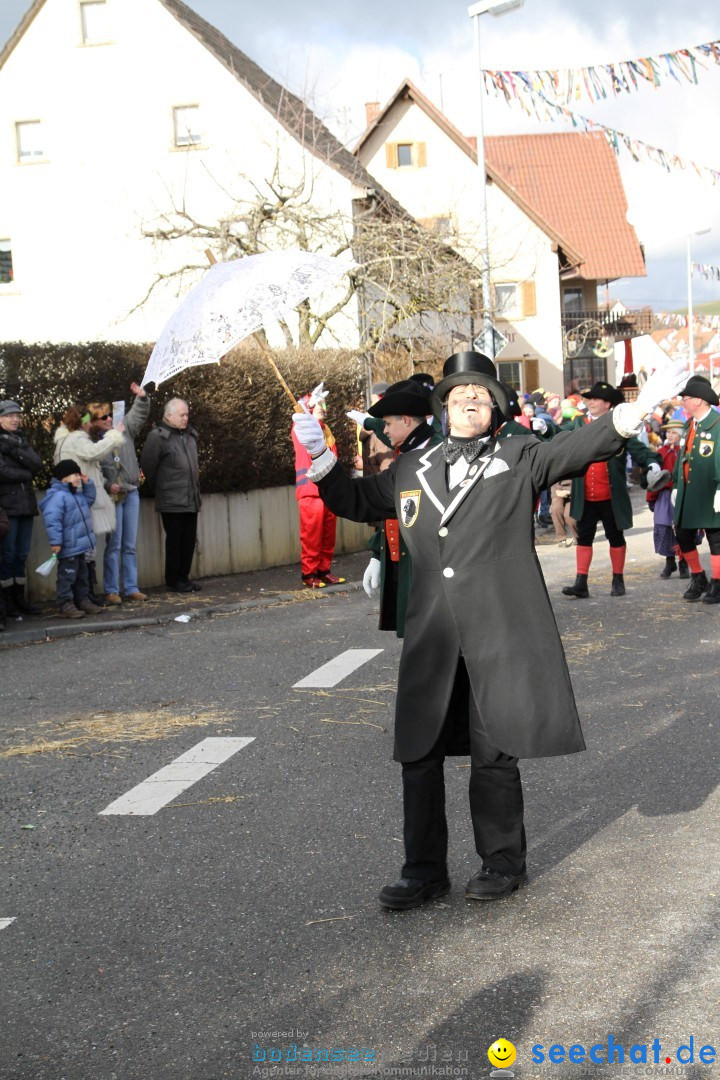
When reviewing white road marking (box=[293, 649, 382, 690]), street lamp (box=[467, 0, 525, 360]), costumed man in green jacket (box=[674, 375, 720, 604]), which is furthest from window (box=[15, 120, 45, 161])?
white road marking (box=[293, 649, 382, 690])

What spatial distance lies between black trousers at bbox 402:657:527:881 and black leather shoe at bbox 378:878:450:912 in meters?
0.03

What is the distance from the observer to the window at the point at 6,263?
33906 mm

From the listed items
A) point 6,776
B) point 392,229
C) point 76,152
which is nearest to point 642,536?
point 392,229

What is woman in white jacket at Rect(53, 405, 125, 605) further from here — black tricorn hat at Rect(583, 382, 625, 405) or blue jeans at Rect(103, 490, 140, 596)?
black tricorn hat at Rect(583, 382, 625, 405)

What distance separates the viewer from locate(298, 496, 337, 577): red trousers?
14.0 metres

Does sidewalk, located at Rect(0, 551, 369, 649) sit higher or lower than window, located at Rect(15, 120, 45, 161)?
lower

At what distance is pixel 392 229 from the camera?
21547 mm

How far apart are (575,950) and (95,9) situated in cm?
3228

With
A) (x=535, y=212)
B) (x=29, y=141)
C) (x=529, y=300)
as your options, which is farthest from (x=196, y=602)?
(x=529, y=300)

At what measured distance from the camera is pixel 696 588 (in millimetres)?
11695

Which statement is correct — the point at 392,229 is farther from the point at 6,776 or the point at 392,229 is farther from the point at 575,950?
the point at 575,950

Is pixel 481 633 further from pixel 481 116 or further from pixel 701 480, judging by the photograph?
pixel 481 116

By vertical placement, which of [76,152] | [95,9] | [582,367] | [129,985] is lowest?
[129,985]

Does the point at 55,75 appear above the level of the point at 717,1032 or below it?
above
